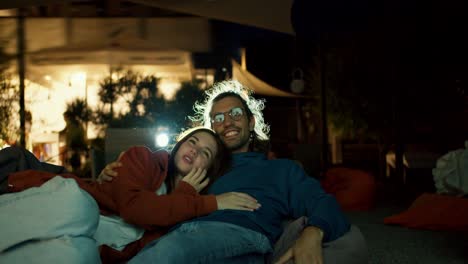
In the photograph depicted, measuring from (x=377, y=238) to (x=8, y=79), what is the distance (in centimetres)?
415

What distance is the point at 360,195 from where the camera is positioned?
5684 millimetres

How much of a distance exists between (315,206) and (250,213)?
0.93 ft

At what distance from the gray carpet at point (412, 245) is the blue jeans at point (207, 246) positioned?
1748 mm

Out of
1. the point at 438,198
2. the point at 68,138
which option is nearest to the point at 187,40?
the point at 68,138

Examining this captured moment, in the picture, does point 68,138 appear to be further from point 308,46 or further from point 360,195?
point 308,46

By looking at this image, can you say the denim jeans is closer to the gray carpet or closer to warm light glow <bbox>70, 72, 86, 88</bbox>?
the gray carpet

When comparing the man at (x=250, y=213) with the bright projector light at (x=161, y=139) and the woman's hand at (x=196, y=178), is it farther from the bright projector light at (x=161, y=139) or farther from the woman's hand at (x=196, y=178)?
the bright projector light at (x=161, y=139)

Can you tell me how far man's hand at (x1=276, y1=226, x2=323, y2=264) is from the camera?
170 cm

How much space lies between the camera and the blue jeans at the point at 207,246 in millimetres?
1605

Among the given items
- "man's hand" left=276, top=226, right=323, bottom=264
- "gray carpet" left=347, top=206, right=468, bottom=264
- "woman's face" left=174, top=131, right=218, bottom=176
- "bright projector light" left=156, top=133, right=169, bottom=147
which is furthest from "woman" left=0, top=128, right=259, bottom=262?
"bright projector light" left=156, top=133, right=169, bottom=147

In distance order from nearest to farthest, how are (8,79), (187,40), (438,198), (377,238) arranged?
(377,238), (438,198), (8,79), (187,40)

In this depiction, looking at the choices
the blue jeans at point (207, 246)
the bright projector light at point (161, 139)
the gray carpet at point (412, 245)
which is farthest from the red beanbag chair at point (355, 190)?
the blue jeans at point (207, 246)

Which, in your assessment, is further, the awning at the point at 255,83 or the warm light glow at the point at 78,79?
the awning at the point at 255,83

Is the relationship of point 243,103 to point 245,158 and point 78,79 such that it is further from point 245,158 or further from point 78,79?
point 78,79
